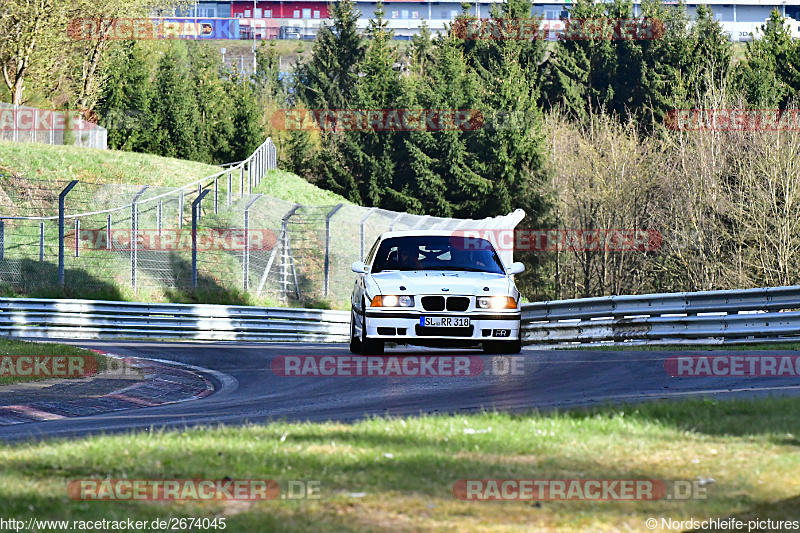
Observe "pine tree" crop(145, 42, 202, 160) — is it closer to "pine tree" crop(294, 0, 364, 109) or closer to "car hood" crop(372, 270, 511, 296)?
"pine tree" crop(294, 0, 364, 109)

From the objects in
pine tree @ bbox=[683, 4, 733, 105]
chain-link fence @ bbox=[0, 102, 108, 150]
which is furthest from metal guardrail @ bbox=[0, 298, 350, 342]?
pine tree @ bbox=[683, 4, 733, 105]

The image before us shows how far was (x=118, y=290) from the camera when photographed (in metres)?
28.0

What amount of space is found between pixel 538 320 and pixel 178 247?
62.7 ft

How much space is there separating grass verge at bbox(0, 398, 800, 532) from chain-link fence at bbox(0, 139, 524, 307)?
18224 mm

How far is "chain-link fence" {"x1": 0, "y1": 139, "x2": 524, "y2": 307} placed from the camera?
91.5ft

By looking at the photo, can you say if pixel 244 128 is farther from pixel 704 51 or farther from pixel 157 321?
pixel 157 321

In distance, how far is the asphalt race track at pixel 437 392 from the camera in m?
9.31

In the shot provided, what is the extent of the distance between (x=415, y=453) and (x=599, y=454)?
41.1 inches

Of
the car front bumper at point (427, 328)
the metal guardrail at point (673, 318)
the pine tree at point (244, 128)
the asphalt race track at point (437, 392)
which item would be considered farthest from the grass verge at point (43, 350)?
the pine tree at point (244, 128)

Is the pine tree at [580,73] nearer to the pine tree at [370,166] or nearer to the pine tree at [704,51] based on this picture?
the pine tree at [704,51]

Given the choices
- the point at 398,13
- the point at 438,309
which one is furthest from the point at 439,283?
the point at 398,13

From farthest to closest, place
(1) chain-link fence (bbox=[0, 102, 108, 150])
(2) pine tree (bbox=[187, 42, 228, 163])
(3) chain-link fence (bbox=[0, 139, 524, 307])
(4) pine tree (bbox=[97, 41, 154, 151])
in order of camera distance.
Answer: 1. (2) pine tree (bbox=[187, 42, 228, 163])
2. (4) pine tree (bbox=[97, 41, 154, 151])
3. (1) chain-link fence (bbox=[0, 102, 108, 150])
4. (3) chain-link fence (bbox=[0, 139, 524, 307])

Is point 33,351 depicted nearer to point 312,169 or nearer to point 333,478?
point 333,478

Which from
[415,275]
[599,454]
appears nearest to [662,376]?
[415,275]
